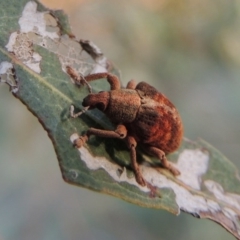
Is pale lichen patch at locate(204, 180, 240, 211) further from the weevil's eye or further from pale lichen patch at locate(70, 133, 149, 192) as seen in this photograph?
the weevil's eye

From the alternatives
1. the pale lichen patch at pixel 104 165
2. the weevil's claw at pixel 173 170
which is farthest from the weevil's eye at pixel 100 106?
the weevil's claw at pixel 173 170

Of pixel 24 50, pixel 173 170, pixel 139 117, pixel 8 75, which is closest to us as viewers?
pixel 8 75

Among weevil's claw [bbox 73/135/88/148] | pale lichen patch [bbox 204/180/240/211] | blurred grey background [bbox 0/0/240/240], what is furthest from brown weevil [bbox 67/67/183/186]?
blurred grey background [bbox 0/0/240/240]

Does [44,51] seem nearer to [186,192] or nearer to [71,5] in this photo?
[186,192]

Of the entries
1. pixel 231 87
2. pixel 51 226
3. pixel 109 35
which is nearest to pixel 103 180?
pixel 51 226

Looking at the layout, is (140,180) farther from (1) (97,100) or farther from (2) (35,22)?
(2) (35,22)

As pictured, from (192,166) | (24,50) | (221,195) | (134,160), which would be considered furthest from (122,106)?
(221,195)
